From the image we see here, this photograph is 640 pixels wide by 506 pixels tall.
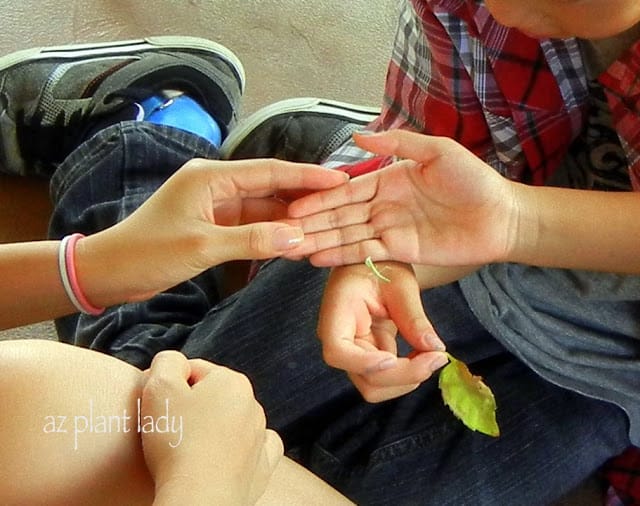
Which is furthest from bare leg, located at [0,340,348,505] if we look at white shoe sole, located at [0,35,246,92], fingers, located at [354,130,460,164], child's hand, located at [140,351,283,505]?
white shoe sole, located at [0,35,246,92]

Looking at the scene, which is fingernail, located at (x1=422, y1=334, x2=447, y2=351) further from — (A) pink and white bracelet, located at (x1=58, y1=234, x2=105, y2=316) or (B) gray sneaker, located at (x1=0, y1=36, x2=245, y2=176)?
(B) gray sneaker, located at (x1=0, y1=36, x2=245, y2=176)

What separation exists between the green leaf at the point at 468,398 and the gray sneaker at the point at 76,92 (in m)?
0.50

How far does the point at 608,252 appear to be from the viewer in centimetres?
73

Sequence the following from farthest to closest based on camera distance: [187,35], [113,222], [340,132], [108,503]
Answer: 1. [187,35]
2. [340,132]
3. [113,222]
4. [108,503]

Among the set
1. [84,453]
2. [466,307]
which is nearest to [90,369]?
[84,453]

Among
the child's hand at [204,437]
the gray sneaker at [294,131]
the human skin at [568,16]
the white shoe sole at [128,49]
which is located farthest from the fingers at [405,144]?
the white shoe sole at [128,49]

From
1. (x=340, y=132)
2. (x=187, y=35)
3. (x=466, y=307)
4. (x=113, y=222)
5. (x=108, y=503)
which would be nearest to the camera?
(x=108, y=503)

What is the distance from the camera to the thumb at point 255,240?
677mm

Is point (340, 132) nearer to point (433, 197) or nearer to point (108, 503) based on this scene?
point (433, 197)

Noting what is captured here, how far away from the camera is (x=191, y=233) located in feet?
2.28

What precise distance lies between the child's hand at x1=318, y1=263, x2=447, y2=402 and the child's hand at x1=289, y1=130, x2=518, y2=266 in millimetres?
20

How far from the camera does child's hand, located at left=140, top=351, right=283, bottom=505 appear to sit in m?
0.60

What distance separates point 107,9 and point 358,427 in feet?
2.49

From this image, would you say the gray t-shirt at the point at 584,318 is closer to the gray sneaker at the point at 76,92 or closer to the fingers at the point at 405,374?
the fingers at the point at 405,374
